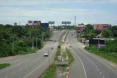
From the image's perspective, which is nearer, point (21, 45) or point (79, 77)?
point (79, 77)

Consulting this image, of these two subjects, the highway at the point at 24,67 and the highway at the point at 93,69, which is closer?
the highway at the point at 93,69

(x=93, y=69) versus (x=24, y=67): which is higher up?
(x=93, y=69)

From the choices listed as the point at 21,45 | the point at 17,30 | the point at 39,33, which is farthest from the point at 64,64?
the point at 39,33

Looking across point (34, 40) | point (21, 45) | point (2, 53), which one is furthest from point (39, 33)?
point (2, 53)

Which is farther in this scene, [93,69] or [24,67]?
[24,67]

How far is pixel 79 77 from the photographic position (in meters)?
32.9

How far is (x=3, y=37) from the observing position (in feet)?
310

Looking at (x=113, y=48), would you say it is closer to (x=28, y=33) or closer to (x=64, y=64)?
(x=64, y=64)

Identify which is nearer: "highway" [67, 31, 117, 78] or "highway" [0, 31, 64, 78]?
"highway" [67, 31, 117, 78]

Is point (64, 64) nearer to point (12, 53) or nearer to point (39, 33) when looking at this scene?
point (12, 53)

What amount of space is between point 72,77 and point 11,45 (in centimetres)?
5689

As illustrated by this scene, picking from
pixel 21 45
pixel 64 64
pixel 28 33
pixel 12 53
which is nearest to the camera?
pixel 64 64

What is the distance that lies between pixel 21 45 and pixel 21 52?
12.9 m

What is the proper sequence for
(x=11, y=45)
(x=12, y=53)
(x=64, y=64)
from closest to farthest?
(x=64, y=64) → (x=12, y=53) → (x=11, y=45)
